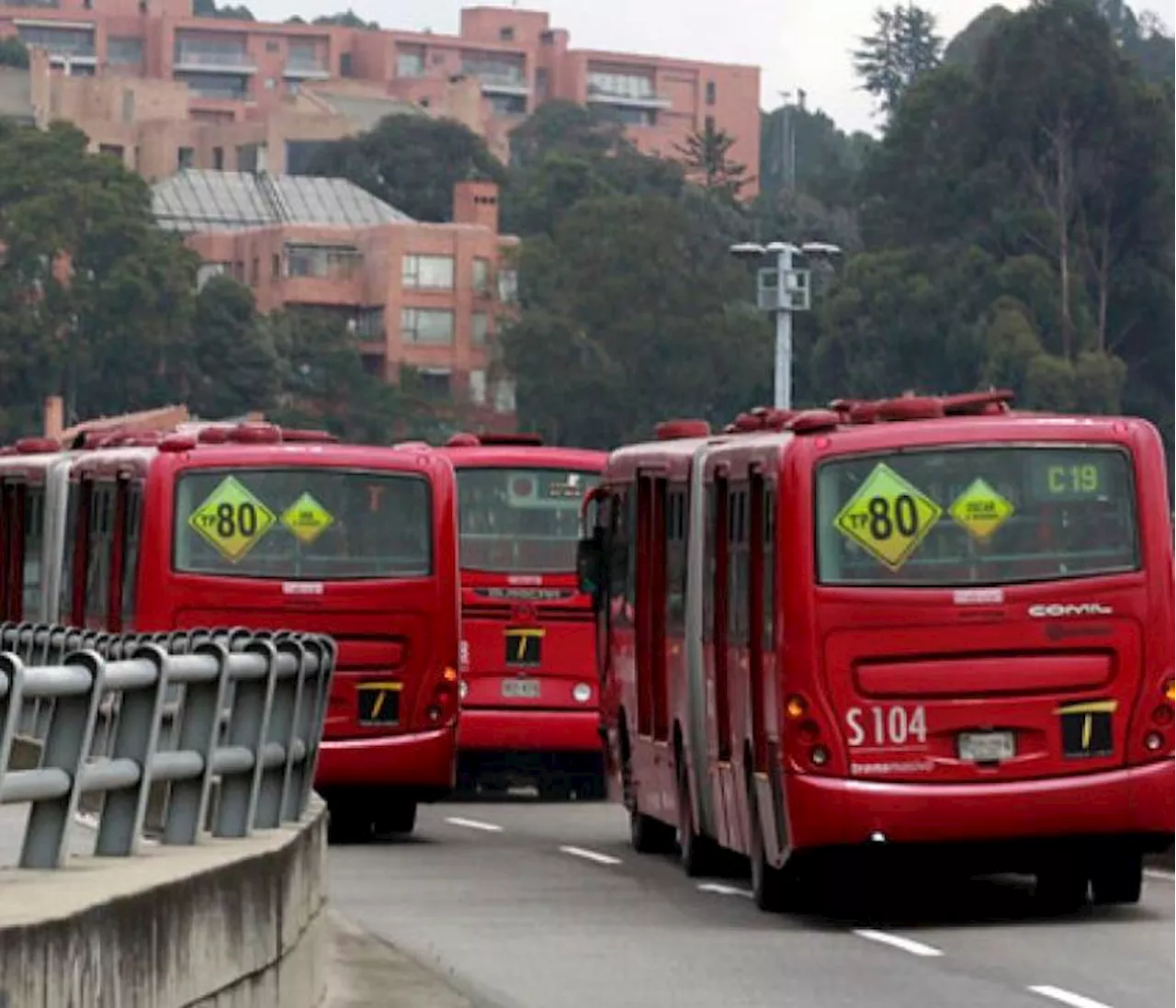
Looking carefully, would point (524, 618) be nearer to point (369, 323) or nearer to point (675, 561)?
point (675, 561)

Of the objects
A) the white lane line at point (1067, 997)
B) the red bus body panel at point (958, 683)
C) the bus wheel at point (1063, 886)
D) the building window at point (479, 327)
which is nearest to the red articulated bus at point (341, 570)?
the bus wheel at point (1063, 886)

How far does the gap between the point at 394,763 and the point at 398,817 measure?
1366mm

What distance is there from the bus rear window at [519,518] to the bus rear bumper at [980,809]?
1514 cm

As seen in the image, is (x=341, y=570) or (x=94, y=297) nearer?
(x=341, y=570)

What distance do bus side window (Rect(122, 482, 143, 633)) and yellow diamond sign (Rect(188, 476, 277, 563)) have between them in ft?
1.63

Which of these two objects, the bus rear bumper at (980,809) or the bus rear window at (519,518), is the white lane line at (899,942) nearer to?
the bus rear bumper at (980,809)

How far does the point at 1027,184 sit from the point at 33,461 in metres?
98.9

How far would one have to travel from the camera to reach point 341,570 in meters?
30.4

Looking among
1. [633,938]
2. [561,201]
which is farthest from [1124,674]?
[561,201]

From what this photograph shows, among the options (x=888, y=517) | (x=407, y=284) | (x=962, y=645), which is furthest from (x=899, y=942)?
(x=407, y=284)

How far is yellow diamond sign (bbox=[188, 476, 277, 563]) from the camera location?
30.5 meters

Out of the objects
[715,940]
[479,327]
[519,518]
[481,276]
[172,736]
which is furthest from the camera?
[479,327]

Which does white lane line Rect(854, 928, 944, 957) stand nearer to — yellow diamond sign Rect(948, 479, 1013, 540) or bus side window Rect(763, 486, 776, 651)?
bus side window Rect(763, 486, 776, 651)

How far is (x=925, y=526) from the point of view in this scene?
2181cm
